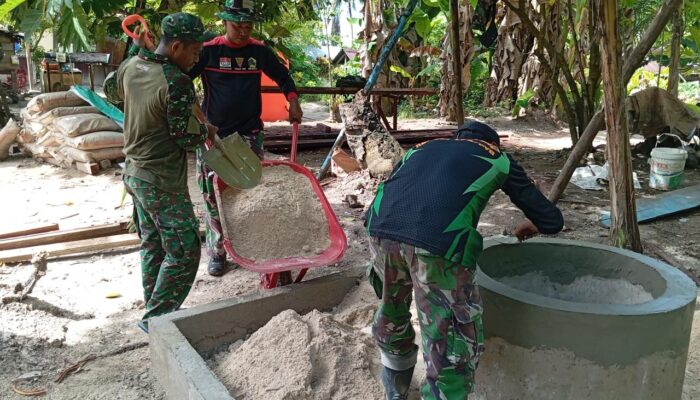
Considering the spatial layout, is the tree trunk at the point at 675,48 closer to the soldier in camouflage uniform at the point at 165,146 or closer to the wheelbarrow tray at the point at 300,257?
the wheelbarrow tray at the point at 300,257

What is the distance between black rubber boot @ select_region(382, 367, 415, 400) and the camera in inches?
91.7

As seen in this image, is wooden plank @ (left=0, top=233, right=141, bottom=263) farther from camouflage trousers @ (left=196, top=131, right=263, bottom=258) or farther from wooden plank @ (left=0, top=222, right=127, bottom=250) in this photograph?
camouflage trousers @ (left=196, top=131, right=263, bottom=258)

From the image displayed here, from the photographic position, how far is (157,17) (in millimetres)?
5406

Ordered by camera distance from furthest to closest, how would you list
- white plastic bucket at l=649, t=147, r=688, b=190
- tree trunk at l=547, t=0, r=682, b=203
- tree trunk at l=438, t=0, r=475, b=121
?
tree trunk at l=438, t=0, r=475, b=121 < white plastic bucket at l=649, t=147, r=688, b=190 < tree trunk at l=547, t=0, r=682, b=203

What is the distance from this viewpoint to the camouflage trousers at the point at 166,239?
2957 millimetres

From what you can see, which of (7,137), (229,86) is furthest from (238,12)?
(7,137)

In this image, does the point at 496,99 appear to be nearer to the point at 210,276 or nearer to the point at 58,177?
the point at 58,177

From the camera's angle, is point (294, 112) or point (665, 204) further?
point (665, 204)

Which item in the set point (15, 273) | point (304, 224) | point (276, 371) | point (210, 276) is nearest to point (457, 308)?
point (276, 371)

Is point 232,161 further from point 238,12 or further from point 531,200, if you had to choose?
point 531,200

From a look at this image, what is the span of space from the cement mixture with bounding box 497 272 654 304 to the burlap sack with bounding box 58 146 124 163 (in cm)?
623

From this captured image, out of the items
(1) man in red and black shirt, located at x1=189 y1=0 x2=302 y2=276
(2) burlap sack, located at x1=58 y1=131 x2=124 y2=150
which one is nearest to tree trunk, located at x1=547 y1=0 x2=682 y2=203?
(1) man in red and black shirt, located at x1=189 y1=0 x2=302 y2=276

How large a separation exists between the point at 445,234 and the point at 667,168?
5634mm

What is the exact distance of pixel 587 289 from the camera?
258 centimetres
